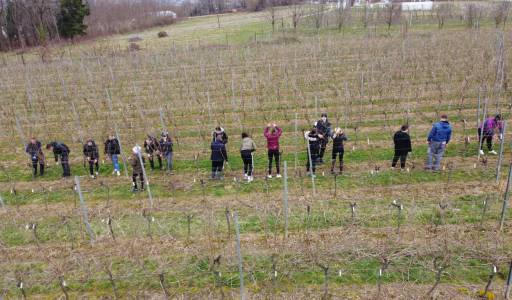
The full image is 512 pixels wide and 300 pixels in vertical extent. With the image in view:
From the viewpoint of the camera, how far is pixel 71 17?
4038 cm

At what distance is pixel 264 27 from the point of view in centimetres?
4109

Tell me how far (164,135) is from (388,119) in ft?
24.6

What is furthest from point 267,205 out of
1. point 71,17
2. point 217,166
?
point 71,17

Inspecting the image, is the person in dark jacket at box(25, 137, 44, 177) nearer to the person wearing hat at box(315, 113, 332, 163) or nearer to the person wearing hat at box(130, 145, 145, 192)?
the person wearing hat at box(130, 145, 145, 192)

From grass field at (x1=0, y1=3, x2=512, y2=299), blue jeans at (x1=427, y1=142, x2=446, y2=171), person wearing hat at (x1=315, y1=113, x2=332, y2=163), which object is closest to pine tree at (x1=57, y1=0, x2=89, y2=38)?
grass field at (x1=0, y1=3, x2=512, y2=299)

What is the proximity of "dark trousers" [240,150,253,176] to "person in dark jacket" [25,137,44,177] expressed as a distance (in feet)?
18.1

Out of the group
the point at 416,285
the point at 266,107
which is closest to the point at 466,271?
the point at 416,285

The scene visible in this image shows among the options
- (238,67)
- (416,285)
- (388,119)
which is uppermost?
(238,67)

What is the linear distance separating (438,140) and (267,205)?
4.28 metres

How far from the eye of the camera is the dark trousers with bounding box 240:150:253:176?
911 cm

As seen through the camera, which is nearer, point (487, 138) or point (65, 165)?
point (487, 138)

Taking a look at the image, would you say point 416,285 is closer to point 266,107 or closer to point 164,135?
point 164,135

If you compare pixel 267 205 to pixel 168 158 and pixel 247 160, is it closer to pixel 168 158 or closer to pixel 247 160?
pixel 247 160

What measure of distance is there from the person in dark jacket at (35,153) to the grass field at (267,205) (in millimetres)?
363
